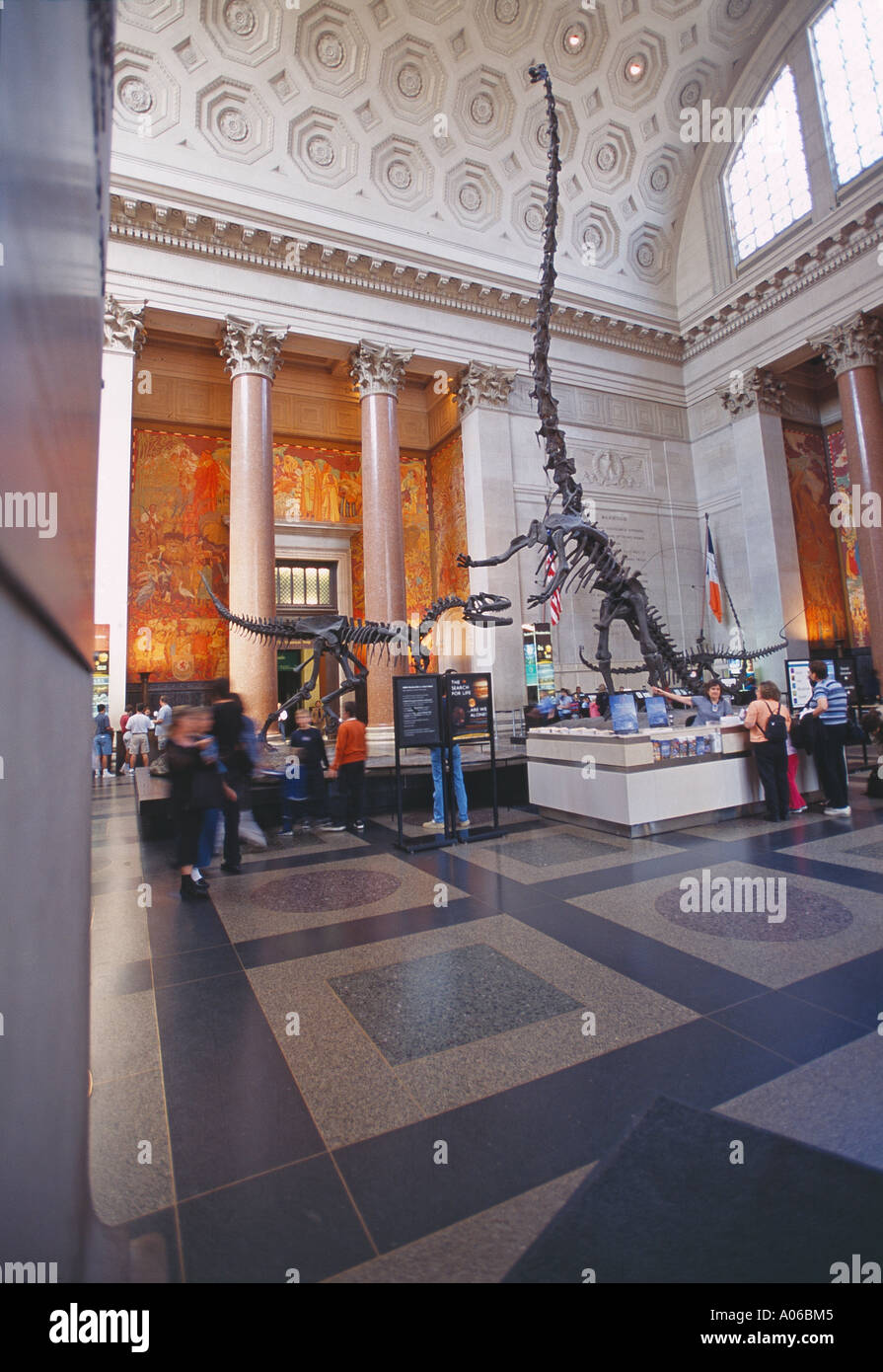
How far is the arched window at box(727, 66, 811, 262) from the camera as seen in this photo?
16.0m

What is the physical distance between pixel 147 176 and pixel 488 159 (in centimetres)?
825

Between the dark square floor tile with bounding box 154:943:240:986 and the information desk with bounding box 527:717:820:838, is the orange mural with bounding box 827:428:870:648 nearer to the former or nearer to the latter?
the information desk with bounding box 527:717:820:838

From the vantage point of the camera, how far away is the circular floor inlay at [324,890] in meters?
4.49

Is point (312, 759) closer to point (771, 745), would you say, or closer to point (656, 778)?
point (656, 778)

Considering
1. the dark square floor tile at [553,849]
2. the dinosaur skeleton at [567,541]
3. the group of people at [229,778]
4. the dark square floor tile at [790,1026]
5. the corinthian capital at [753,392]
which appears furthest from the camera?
the corinthian capital at [753,392]

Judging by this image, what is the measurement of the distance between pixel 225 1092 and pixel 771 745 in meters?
5.79

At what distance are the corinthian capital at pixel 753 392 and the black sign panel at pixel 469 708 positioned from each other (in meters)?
15.1

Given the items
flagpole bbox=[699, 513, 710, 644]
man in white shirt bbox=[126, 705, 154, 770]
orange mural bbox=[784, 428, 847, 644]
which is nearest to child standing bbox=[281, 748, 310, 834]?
man in white shirt bbox=[126, 705, 154, 770]

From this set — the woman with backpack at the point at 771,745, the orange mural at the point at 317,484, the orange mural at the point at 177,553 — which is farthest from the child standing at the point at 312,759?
the orange mural at the point at 317,484

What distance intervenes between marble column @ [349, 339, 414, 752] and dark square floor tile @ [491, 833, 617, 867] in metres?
7.65
